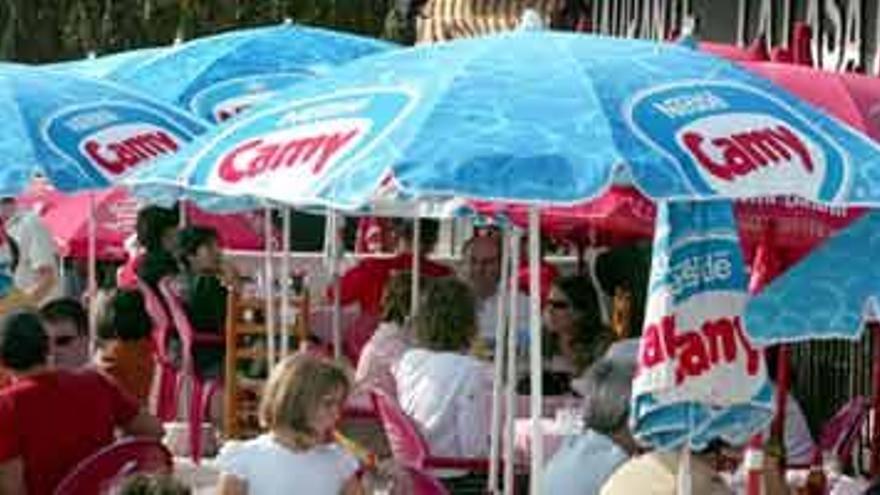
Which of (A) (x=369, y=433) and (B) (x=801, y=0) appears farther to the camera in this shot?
(B) (x=801, y=0)

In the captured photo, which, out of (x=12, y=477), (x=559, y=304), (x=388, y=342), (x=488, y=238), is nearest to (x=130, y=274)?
(x=488, y=238)

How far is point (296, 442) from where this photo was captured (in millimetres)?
7305

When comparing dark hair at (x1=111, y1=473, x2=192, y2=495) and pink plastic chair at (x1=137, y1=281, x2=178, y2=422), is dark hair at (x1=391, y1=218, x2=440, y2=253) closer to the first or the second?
pink plastic chair at (x1=137, y1=281, x2=178, y2=422)

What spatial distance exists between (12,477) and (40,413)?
23cm

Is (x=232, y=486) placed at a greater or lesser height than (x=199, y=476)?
greater

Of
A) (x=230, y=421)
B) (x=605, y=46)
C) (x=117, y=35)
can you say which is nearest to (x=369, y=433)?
(x=230, y=421)

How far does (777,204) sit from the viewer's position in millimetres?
9156

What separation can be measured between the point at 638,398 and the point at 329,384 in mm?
944

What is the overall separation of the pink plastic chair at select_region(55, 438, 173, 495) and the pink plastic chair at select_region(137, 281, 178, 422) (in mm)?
4246

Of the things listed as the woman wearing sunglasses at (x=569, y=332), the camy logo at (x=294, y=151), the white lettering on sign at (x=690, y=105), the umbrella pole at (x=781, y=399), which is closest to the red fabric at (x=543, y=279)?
the woman wearing sunglasses at (x=569, y=332)

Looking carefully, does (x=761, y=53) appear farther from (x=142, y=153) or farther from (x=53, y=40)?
(x=53, y=40)

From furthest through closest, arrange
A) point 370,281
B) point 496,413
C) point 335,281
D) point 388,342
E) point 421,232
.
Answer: point 421,232, point 370,281, point 335,281, point 388,342, point 496,413

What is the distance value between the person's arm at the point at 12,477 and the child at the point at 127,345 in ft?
9.46

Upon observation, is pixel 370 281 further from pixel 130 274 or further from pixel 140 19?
pixel 140 19
